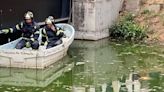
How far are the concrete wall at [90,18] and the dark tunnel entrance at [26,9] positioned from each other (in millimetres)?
573

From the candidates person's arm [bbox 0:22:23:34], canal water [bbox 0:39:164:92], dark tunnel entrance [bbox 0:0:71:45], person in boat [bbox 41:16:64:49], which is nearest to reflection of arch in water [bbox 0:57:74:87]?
canal water [bbox 0:39:164:92]

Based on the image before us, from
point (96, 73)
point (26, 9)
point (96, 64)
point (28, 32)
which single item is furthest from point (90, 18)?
point (96, 73)

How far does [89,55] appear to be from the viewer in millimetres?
14961

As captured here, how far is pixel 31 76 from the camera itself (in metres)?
12.0

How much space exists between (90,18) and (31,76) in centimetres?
630

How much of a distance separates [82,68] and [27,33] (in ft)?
6.18

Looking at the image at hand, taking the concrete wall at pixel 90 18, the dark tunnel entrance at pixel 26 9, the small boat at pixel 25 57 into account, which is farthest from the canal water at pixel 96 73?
the dark tunnel entrance at pixel 26 9

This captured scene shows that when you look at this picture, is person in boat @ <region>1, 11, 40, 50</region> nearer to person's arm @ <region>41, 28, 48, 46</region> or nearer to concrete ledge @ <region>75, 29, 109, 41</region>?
person's arm @ <region>41, 28, 48, 46</region>

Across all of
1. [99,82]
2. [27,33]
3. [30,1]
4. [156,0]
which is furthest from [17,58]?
[156,0]

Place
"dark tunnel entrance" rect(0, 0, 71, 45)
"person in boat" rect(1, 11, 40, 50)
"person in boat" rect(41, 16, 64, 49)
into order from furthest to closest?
"dark tunnel entrance" rect(0, 0, 71, 45), "person in boat" rect(41, 16, 64, 49), "person in boat" rect(1, 11, 40, 50)

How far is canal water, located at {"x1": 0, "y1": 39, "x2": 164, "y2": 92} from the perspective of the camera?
1104cm

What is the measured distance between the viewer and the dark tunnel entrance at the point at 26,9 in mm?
15086

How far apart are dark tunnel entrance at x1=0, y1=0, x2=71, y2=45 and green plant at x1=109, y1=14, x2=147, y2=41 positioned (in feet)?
6.39

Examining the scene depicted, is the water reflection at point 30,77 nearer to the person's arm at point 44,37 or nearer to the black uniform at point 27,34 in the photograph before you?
the person's arm at point 44,37
